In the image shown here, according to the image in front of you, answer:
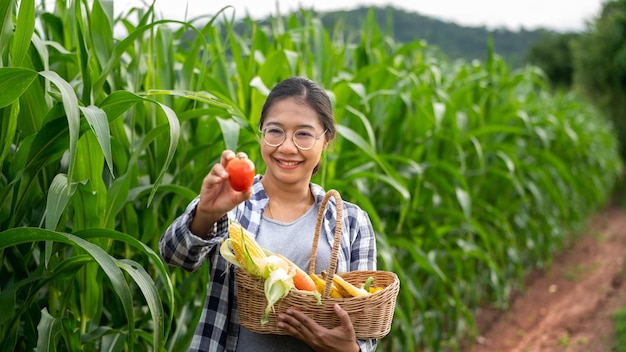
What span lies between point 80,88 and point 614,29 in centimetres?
1397

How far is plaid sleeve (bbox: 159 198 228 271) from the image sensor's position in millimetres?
1420

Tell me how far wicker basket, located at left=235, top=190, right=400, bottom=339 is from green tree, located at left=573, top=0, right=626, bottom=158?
13.6 m

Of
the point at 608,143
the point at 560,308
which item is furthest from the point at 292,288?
the point at 608,143

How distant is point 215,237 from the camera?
146cm

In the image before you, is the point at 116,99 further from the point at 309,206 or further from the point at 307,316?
the point at 307,316

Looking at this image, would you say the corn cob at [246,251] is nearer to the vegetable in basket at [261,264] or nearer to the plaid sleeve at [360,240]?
the vegetable in basket at [261,264]

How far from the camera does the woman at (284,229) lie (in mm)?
1421

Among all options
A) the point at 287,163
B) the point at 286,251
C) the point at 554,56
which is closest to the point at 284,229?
the point at 286,251

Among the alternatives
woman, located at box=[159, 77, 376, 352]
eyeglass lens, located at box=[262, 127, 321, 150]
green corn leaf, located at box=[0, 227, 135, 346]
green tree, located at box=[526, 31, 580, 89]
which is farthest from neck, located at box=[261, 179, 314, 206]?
green tree, located at box=[526, 31, 580, 89]

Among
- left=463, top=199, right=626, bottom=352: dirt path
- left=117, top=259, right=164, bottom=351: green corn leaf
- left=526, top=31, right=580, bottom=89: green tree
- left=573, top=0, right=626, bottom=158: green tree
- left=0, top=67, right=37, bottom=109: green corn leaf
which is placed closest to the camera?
left=0, top=67, right=37, bottom=109: green corn leaf

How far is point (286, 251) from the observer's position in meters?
1.54

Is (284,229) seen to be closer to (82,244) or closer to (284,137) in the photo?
(284,137)

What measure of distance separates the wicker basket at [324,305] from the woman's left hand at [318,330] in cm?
1

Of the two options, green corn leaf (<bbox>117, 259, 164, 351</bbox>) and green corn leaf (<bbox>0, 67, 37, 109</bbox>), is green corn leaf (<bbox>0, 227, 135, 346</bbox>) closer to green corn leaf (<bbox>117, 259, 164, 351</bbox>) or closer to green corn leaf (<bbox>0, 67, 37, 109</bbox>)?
green corn leaf (<bbox>117, 259, 164, 351</bbox>)
